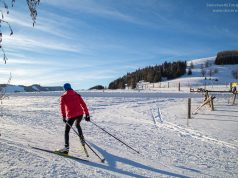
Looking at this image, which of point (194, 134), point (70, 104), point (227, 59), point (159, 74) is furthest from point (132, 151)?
point (227, 59)

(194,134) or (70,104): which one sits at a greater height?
(70,104)

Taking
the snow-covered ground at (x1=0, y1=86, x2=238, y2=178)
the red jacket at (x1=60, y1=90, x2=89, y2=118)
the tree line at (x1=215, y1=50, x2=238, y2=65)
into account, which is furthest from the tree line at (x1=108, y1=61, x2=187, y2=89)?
the red jacket at (x1=60, y1=90, x2=89, y2=118)

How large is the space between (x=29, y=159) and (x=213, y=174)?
5422mm

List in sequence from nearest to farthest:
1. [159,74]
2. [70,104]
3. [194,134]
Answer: [70,104]
[194,134]
[159,74]

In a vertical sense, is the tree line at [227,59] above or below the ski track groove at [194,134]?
above

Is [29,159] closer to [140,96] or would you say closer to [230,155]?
[230,155]

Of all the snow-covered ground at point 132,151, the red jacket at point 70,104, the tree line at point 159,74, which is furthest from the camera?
the tree line at point 159,74

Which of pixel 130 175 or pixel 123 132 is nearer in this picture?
pixel 130 175

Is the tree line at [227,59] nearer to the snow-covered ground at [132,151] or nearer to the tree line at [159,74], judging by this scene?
the tree line at [159,74]

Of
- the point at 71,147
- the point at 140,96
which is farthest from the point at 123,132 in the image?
the point at 140,96

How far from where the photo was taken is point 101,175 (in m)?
7.34

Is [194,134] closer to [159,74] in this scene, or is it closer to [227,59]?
[159,74]

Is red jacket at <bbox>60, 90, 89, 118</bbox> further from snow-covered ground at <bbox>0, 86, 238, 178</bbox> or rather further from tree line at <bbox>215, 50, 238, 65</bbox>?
tree line at <bbox>215, 50, 238, 65</bbox>

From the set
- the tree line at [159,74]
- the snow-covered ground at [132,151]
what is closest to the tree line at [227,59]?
the tree line at [159,74]
